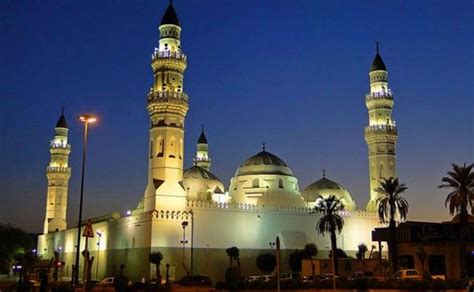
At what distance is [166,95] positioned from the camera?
4884cm

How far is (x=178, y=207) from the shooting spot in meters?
47.5

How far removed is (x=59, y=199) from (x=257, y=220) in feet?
95.8

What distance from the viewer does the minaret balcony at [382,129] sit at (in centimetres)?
5947

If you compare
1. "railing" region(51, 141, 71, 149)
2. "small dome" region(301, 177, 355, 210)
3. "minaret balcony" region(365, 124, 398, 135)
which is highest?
"railing" region(51, 141, 71, 149)

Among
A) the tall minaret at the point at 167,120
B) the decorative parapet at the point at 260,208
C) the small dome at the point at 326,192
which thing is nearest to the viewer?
the tall minaret at the point at 167,120

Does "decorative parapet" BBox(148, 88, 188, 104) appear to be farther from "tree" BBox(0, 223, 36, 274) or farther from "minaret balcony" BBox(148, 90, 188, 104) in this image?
"tree" BBox(0, 223, 36, 274)

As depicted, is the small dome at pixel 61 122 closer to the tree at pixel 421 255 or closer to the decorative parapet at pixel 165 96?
the decorative parapet at pixel 165 96

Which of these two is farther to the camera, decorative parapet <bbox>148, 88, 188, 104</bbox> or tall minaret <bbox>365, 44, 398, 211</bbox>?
tall minaret <bbox>365, 44, 398, 211</bbox>

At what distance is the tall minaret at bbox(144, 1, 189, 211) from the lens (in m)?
47.3

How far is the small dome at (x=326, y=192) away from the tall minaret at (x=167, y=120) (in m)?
20.1

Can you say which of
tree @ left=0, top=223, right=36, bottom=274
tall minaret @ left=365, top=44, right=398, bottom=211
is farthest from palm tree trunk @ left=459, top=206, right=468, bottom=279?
tree @ left=0, top=223, right=36, bottom=274

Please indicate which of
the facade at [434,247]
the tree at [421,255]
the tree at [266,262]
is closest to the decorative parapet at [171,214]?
the tree at [266,262]

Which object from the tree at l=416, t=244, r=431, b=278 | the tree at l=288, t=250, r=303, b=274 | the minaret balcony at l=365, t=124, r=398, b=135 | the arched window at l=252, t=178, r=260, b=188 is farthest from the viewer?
the minaret balcony at l=365, t=124, r=398, b=135

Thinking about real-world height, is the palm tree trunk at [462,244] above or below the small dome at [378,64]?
below
